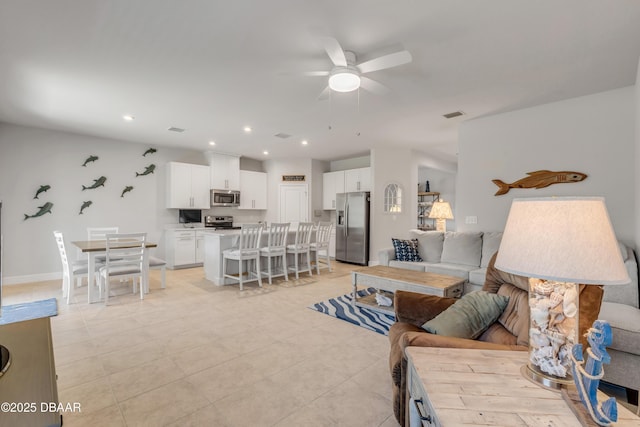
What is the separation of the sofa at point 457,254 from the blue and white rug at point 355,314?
104 cm

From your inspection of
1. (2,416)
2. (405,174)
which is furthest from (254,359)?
(405,174)

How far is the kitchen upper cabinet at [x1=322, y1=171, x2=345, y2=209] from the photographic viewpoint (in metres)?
7.75

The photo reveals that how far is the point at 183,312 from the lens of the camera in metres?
3.60

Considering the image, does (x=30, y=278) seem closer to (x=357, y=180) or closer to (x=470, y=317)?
(x=357, y=180)

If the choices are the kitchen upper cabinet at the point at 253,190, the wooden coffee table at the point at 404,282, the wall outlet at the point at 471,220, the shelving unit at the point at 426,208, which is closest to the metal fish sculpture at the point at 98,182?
the kitchen upper cabinet at the point at 253,190

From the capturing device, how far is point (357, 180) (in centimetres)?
732

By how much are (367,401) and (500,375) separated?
42.6 inches

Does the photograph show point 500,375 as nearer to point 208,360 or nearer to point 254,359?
point 254,359

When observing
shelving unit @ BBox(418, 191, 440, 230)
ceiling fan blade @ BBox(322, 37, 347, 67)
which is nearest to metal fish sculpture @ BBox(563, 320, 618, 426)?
ceiling fan blade @ BBox(322, 37, 347, 67)

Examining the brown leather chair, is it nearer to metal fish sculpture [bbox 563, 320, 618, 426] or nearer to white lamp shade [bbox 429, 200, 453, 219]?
metal fish sculpture [bbox 563, 320, 618, 426]

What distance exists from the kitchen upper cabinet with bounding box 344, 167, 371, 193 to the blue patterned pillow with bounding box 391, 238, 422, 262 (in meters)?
2.62

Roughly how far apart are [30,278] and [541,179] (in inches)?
319

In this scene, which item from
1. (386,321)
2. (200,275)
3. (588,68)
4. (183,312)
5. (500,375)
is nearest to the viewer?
(500,375)

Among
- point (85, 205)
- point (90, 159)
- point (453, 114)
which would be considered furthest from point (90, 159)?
point (453, 114)
